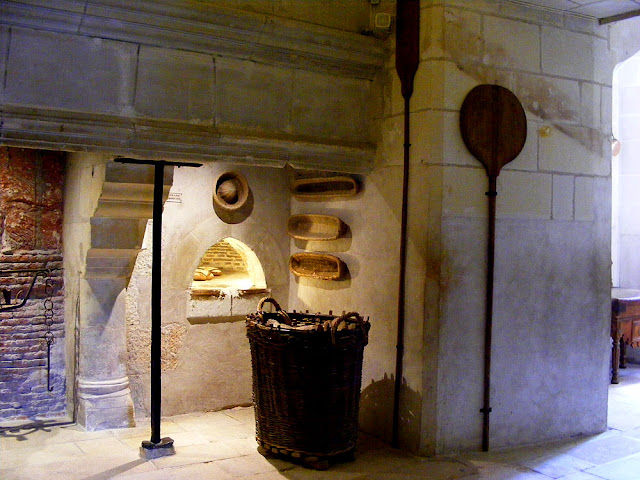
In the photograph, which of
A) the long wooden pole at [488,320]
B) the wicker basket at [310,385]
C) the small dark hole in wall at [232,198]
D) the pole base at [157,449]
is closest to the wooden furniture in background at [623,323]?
the long wooden pole at [488,320]

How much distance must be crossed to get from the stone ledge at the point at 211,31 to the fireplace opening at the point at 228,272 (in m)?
1.72

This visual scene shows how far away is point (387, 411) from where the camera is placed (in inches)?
171

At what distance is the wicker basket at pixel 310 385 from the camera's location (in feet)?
12.5

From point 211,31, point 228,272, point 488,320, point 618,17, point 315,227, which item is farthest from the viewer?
point 228,272

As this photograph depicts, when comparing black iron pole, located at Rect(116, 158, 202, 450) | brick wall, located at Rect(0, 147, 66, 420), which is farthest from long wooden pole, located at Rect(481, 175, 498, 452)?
brick wall, located at Rect(0, 147, 66, 420)

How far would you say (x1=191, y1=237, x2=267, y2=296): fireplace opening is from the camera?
17.6ft

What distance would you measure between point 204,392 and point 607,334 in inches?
117

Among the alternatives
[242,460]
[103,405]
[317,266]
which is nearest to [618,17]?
[317,266]

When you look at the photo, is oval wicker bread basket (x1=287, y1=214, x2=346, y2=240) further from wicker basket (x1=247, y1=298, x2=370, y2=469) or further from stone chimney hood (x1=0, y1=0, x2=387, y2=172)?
wicker basket (x1=247, y1=298, x2=370, y2=469)

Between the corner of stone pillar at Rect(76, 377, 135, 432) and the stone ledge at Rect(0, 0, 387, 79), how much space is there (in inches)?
93.1

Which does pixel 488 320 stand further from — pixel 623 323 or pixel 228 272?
pixel 228 272

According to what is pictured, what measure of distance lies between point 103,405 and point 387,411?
1.93 meters

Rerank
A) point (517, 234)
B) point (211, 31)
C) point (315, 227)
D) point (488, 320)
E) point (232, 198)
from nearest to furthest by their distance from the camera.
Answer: point (211, 31) → point (488, 320) → point (517, 234) → point (315, 227) → point (232, 198)

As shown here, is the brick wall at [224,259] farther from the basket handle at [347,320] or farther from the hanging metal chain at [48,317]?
the basket handle at [347,320]
